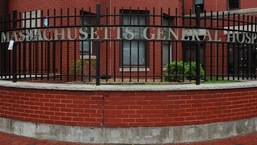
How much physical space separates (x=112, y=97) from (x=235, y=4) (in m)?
18.3

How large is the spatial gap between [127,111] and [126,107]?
0.08 metres

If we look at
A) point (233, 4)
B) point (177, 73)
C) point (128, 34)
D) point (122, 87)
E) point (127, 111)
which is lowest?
point (127, 111)

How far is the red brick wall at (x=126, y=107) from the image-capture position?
244 inches

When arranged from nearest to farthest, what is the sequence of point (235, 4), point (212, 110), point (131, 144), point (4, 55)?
point (131, 144), point (212, 110), point (4, 55), point (235, 4)

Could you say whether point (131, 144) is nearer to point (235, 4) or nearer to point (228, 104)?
point (228, 104)

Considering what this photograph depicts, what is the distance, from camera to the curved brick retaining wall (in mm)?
6191

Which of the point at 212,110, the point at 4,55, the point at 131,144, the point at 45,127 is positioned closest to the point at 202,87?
the point at 212,110

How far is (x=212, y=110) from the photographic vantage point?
259 inches

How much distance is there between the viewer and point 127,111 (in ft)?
20.3

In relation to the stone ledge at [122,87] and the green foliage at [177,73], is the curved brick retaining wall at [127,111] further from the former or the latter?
the green foliage at [177,73]

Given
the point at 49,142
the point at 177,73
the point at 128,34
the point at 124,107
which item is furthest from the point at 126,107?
the point at 177,73

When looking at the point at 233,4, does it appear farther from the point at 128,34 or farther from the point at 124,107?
the point at 124,107

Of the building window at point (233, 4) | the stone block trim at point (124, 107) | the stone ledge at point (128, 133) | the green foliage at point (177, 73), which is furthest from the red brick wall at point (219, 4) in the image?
the stone ledge at point (128, 133)

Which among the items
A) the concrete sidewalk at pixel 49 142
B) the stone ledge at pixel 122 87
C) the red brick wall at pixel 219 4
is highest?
the red brick wall at pixel 219 4
